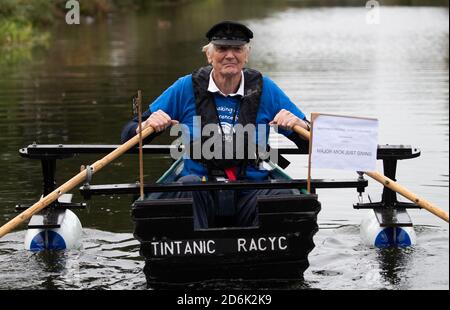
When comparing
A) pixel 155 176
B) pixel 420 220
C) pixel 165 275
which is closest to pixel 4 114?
pixel 155 176

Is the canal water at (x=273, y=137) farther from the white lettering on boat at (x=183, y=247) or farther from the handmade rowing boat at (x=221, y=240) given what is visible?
the white lettering on boat at (x=183, y=247)

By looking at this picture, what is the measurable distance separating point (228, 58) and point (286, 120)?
2.22ft

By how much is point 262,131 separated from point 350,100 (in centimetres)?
1234

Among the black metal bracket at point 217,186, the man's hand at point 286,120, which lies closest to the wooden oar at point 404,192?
the man's hand at point 286,120

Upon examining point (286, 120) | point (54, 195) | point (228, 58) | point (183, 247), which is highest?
point (228, 58)

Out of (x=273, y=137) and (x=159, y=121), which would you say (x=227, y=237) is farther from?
(x=273, y=137)

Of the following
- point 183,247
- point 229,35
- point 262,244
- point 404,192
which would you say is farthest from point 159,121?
point 404,192

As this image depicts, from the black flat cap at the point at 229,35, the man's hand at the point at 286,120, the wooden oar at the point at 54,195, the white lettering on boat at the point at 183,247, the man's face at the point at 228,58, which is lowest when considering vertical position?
the white lettering on boat at the point at 183,247

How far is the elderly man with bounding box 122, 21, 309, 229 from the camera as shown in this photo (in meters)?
7.91

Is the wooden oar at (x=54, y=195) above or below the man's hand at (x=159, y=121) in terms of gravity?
below

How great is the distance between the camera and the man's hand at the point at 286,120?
7961 millimetres

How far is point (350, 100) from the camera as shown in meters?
20.3

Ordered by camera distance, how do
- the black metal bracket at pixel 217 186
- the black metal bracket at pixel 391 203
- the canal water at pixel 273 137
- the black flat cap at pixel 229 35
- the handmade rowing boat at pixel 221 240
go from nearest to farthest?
the handmade rowing boat at pixel 221 240, the black metal bracket at pixel 217 186, the black flat cap at pixel 229 35, the canal water at pixel 273 137, the black metal bracket at pixel 391 203

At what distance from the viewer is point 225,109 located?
26.8 feet
